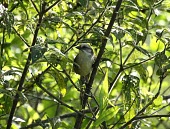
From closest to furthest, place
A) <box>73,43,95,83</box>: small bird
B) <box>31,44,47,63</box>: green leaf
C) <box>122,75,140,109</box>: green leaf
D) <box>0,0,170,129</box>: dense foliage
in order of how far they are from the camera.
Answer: <box>31,44,47,63</box>: green leaf
<box>0,0,170,129</box>: dense foliage
<box>122,75,140,109</box>: green leaf
<box>73,43,95,83</box>: small bird

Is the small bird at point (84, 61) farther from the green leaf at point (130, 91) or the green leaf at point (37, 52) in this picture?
the green leaf at point (37, 52)

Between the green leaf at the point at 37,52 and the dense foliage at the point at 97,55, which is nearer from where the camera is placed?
the green leaf at the point at 37,52

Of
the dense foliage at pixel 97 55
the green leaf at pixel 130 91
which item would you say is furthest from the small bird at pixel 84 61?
the green leaf at pixel 130 91

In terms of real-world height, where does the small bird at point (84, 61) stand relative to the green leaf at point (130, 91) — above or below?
above

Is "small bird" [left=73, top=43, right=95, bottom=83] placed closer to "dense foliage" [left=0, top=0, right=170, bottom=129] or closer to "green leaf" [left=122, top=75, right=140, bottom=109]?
"dense foliage" [left=0, top=0, right=170, bottom=129]

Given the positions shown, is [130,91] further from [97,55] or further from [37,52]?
[37,52]

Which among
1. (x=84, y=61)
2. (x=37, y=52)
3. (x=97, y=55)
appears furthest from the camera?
(x=84, y=61)

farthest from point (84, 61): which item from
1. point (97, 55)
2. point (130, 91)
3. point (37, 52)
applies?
point (37, 52)

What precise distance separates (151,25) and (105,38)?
97cm

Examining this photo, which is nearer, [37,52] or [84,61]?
[37,52]

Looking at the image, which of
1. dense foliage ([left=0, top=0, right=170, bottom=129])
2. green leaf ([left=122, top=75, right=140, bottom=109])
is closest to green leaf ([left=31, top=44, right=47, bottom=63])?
dense foliage ([left=0, top=0, right=170, bottom=129])

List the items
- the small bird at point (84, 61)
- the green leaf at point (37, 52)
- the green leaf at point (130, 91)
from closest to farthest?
the green leaf at point (37, 52) < the green leaf at point (130, 91) < the small bird at point (84, 61)

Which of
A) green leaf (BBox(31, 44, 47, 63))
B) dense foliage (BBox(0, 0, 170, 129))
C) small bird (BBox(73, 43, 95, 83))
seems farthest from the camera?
small bird (BBox(73, 43, 95, 83))

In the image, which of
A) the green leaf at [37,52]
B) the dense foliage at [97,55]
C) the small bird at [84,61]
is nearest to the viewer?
the green leaf at [37,52]
